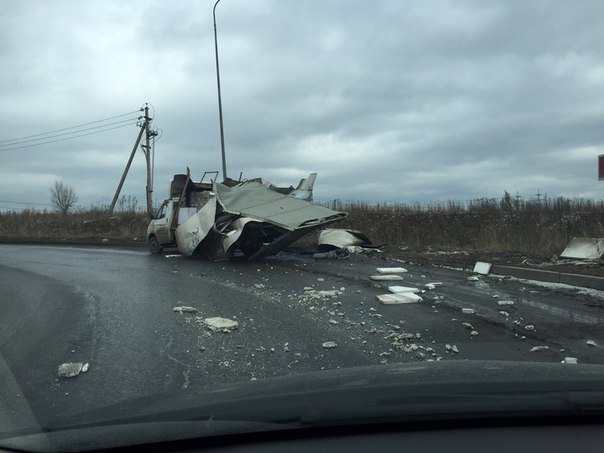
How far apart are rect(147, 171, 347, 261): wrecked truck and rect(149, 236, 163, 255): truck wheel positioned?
1.92 meters

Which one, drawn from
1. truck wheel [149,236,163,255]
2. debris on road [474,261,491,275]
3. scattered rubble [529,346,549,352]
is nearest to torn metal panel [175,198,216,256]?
truck wheel [149,236,163,255]

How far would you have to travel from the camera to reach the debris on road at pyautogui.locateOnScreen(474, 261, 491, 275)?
41.0 ft

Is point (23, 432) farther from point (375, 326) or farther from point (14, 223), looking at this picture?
point (14, 223)

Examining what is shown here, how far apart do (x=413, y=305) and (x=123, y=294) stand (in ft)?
17.2

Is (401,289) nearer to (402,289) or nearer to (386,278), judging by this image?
(402,289)

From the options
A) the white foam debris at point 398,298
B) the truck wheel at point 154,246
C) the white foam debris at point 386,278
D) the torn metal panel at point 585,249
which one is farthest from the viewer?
the truck wheel at point 154,246

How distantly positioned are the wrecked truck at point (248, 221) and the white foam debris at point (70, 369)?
9.28m

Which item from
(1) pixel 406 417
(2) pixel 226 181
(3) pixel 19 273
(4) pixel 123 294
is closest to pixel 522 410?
(1) pixel 406 417

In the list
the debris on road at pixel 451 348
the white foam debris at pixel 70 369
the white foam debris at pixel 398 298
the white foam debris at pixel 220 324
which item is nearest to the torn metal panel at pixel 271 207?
the white foam debris at pixel 398 298

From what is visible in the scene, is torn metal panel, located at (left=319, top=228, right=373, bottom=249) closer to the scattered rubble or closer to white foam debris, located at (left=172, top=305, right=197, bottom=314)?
white foam debris, located at (left=172, top=305, right=197, bottom=314)

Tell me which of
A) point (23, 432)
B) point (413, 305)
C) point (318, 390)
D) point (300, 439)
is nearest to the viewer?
point (300, 439)

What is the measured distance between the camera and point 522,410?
6.91ft

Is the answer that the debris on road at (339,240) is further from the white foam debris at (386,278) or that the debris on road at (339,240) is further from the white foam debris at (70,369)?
the white foam debris at (70,369)

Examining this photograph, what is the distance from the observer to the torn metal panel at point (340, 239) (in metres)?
16.9
